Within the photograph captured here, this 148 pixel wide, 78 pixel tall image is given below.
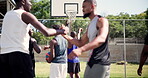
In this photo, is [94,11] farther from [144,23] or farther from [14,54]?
[144,23]

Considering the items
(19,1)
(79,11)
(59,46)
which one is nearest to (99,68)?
(19,1)

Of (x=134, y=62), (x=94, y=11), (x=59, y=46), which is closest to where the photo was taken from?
(x=94, y=11)

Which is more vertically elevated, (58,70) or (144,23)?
(144,23)

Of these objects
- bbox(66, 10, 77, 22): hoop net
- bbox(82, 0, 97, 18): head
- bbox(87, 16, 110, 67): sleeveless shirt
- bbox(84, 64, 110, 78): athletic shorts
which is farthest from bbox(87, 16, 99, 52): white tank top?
bbox(66, 10, 77, 22): hoop net

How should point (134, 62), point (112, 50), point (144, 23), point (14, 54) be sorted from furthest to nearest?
point (112, 50) → point (134, 62) → point (144, 23) → point (14, 54)

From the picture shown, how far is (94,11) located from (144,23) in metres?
10.1

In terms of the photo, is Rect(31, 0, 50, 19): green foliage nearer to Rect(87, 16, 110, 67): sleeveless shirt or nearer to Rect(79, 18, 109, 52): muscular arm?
Rect(87, 16, 110, 67): sleeveless shirt

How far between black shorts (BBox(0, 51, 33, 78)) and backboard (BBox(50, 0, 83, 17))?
27.5 feet

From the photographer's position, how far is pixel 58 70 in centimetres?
733

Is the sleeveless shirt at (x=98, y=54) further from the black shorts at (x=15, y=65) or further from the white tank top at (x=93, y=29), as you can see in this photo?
the black shorts at (x=15, y=65)

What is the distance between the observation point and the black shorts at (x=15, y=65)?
11.8 feet

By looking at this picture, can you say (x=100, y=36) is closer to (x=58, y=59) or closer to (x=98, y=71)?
(x=98, y=71)

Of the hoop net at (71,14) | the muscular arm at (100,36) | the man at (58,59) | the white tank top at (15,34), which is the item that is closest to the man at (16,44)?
the white tank top at (15,34)

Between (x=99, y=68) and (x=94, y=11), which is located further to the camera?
(x=94, y=11)
